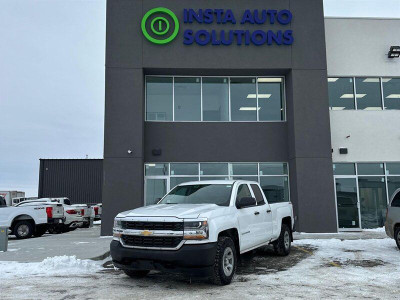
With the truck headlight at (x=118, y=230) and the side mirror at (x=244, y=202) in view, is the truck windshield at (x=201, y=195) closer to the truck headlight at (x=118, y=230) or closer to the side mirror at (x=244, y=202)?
the side mirror at (x=244, y=202)

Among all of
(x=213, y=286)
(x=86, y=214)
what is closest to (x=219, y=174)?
(x=86, y=214)

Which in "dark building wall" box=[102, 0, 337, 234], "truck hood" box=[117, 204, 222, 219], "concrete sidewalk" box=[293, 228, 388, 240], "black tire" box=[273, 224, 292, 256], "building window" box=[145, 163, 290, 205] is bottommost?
"concrete sidewalk" box=[293, 228, 388, 240]

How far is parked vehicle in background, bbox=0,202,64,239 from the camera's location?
644 inches

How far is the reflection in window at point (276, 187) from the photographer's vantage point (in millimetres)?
16406

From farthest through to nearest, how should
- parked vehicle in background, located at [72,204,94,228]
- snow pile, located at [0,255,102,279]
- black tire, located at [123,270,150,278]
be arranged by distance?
parked vehicle in background, located at [72,204,94,228], snow pile, located at [0,255,102,279], black tire, located at [123,270,150,278]

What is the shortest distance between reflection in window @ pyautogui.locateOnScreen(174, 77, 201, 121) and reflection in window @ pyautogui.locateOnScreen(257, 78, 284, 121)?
8.81 feet

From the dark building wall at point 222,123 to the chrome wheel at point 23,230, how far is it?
391cm

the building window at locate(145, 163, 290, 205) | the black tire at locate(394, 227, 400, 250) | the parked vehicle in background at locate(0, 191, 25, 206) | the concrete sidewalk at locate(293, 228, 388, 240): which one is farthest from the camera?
the parked vehicle in background at locate(0, 191, 25, 206)

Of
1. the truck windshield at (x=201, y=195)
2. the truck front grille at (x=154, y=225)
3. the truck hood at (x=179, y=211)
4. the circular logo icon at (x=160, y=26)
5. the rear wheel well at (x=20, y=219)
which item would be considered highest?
the circular logo icon at (x=160, y=26)

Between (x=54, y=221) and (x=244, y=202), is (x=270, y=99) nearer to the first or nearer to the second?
(x=244, y=202)

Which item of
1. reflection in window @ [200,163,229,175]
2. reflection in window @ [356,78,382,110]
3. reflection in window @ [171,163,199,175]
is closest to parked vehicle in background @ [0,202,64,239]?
reflection in window @ [171,163,199,175]

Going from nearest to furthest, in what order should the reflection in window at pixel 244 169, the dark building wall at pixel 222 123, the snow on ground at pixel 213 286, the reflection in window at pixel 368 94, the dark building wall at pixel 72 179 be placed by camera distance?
the snow on ground at pixel 213 286, the dark building wall at pixel 222 123, the reflection in window at pixel 244 169, the reflection in window at pixel 368 94, the dark building wall at pixel 72 179

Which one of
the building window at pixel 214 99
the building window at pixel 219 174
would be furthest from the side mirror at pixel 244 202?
the building window at pixel 214 99

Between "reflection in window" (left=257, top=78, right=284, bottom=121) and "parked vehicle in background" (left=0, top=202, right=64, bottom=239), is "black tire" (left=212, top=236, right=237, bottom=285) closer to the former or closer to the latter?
"reflection in window" (left=257, top=78, right=284, bottom=121)
